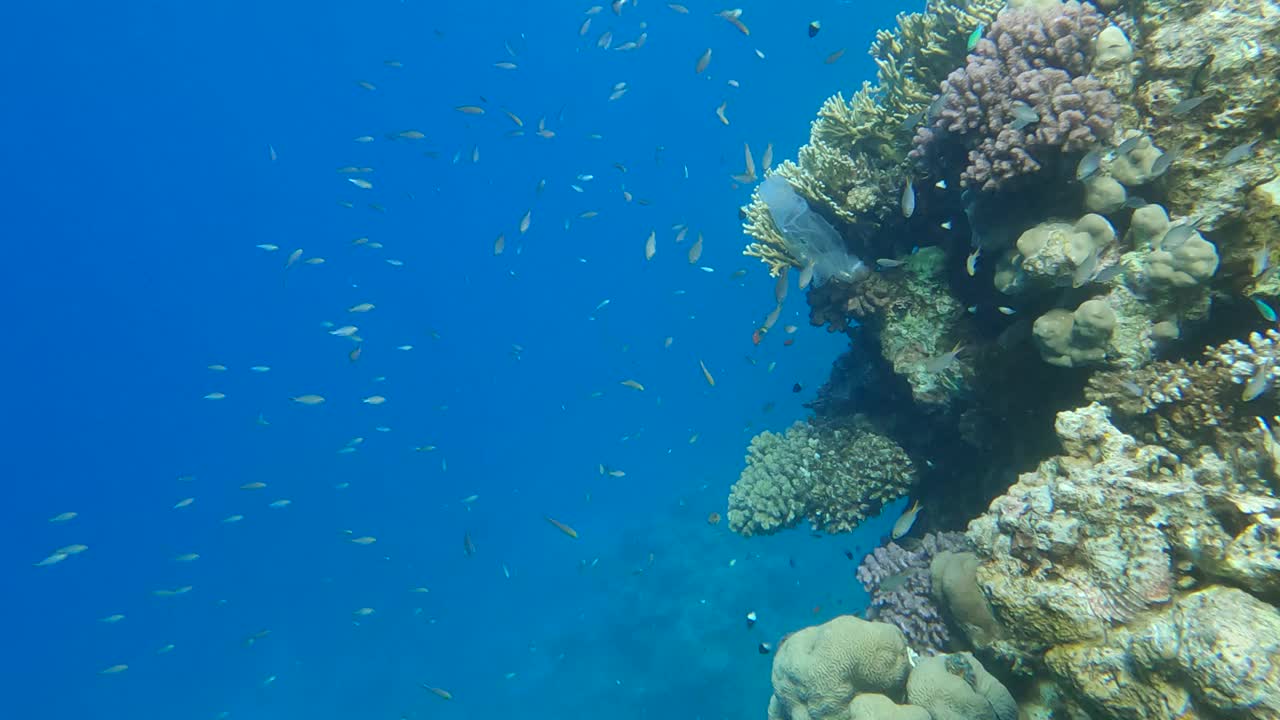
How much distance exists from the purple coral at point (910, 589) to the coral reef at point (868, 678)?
0.30 m

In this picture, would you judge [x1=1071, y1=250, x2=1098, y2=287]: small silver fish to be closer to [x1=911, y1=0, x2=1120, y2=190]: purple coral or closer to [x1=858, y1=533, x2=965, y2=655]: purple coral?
[x1=911, y1=0, x2=1120, y2=190]: purple coral

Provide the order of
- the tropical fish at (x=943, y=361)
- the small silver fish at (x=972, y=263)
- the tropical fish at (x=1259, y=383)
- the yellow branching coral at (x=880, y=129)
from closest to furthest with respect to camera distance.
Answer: the tropical fish at (x=1259, y=383) → the small silver fish at (x=972, y=263) → the tropical fish at (x=943, y=361) → the yellow branching coral at (x=880, y=129)

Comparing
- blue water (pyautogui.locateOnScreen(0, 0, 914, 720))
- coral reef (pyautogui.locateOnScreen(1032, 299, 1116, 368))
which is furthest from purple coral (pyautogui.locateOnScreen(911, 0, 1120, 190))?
blue water (pyautogui.locateOnScreen(0, 0, 914, 720))

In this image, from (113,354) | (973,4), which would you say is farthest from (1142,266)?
(113,354)

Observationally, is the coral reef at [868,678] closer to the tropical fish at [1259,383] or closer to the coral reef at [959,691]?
the coral reef at [959,691]

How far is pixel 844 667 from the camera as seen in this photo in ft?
15.4

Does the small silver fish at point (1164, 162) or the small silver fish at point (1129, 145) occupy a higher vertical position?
the small silver fish at point (1129, 145)

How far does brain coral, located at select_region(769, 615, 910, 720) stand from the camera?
185 inches

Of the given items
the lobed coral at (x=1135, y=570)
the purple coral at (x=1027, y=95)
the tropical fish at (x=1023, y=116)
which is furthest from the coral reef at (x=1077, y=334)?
the tropical fish at (x=1023, y=116)

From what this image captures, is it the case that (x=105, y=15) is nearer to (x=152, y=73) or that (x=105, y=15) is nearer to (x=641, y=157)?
(x=152, y=73)

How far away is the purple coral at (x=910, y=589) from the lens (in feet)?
17.1

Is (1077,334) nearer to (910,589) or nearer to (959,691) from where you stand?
(959,691)

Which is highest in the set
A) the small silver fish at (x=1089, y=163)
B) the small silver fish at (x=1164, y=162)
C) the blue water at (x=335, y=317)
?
the blue water at (x=335, y=317)

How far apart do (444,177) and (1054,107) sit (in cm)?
7514
